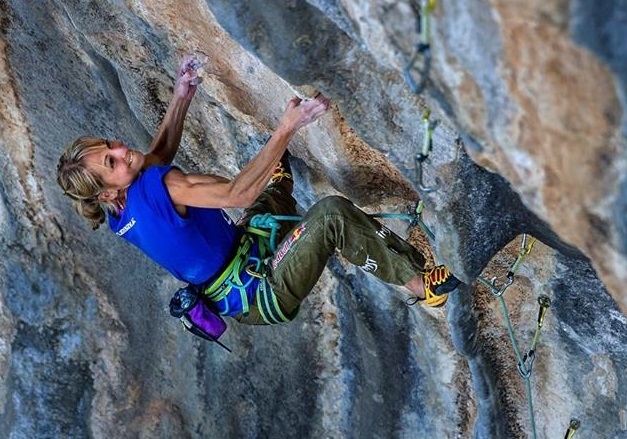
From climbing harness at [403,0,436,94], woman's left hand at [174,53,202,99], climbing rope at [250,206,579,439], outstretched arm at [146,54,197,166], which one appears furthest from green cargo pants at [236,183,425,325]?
climbing harness at [403,0,436,94]

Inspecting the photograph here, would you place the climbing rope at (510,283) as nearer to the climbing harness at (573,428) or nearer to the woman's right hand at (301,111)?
the climbing harness at (573,428)

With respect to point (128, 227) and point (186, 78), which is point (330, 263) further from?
point (128, 227)

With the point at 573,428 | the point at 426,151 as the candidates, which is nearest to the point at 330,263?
the point at 573,428

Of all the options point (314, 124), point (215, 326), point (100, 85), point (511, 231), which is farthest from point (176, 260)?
point (100, 85)

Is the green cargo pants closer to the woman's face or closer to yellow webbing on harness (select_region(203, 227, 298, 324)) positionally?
yellow webbing on harness (select_region(203, 227, 298, 324))

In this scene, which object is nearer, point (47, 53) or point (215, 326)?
point (215, 326)

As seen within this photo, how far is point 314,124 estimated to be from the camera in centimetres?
389

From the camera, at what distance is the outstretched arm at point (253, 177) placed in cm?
321

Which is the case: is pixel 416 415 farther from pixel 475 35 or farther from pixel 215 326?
pixel 475 35

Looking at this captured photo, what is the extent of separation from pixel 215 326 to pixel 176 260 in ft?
1.45

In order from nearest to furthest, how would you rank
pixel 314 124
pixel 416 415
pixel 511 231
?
pixel 511 231
pixel 314 124
pixel 416 415

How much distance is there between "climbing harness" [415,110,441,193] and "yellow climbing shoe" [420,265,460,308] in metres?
0.54

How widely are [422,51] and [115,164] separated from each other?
171 cm

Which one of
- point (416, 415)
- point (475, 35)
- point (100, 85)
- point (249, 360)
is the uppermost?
point (475, 35)
